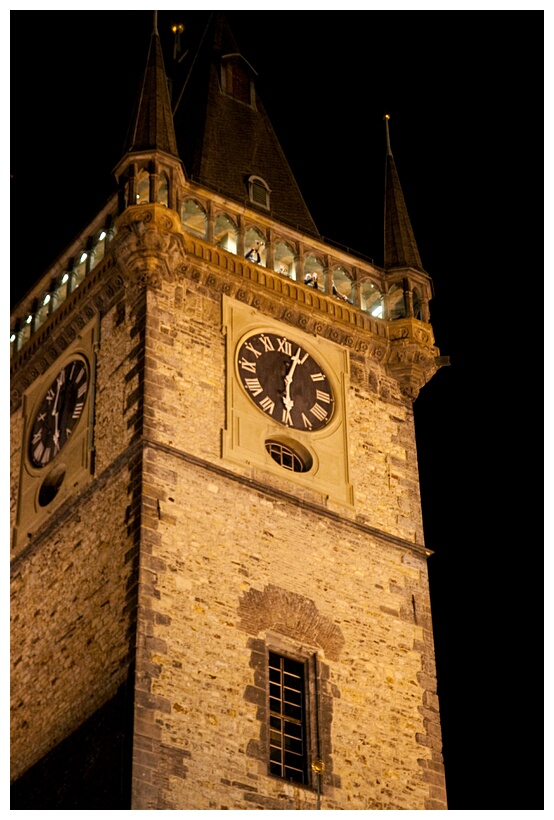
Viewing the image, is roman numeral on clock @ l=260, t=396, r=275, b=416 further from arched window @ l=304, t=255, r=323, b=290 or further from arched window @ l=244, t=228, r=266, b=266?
arched window @ l=304, t=255, r=323, b=290

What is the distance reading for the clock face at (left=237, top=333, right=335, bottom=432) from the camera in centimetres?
3331

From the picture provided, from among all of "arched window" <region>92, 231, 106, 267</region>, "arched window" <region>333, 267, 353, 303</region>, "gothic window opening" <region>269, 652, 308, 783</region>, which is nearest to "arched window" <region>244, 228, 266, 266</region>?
"arched window" <region>333, 267, 353, 303</region>

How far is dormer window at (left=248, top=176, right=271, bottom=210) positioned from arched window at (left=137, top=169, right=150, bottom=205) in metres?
3.11

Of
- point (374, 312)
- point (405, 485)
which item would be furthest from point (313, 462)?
point (374, 312)

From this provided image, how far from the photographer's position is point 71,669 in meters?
30.5

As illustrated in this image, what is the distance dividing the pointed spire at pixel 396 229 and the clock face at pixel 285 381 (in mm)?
3724

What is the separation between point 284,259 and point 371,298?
1856 mm

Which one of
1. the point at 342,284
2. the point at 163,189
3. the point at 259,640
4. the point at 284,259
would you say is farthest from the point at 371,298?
the point at 259,640

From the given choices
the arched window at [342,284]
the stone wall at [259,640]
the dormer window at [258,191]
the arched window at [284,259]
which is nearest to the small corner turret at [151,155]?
the dormer window at [258,191]

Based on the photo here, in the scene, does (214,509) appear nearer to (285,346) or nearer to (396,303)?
(285,346)

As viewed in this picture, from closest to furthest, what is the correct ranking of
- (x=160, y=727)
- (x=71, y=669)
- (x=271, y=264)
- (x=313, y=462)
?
(x=160, y=727), (x=71, y=669), (x=313, y=462), (x=271, y=264)

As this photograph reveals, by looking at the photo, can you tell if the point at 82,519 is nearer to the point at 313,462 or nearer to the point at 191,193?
the point at 313,462

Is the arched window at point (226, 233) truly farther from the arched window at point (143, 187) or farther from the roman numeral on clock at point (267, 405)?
the roman numeral on clock at point (267, 405)

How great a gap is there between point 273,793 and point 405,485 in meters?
7.03
